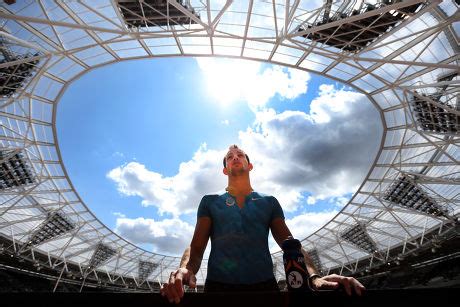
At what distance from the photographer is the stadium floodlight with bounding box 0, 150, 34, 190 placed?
22.0 m

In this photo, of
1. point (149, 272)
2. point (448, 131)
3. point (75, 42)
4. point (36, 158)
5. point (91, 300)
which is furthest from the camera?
point (149, 272)

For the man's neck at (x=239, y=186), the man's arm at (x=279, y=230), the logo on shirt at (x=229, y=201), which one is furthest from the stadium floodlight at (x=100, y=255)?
the man's arm at (x=279, y=230)

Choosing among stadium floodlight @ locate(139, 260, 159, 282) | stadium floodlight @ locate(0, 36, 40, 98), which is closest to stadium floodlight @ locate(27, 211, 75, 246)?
stadium floodlight @ locate(139, 260, 159, 282)

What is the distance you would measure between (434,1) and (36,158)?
2812cm

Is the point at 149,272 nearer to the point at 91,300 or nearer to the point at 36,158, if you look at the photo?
the point at 36,158

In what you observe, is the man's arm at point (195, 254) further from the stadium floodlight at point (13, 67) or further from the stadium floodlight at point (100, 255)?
the stadium floodlight at point (100, 255)

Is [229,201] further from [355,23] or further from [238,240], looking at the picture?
[355,23]

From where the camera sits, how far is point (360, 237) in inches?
1297

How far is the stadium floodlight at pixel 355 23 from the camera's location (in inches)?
519

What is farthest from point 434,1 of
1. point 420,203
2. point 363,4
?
point 420,203

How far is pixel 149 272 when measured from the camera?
44.0m

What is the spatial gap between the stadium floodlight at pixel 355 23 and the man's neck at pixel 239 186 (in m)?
11.9

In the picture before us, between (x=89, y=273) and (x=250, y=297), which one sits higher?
(x=89, y=273)

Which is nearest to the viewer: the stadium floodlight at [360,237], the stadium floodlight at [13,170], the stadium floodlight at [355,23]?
the stadium floodlight at [355,23]
